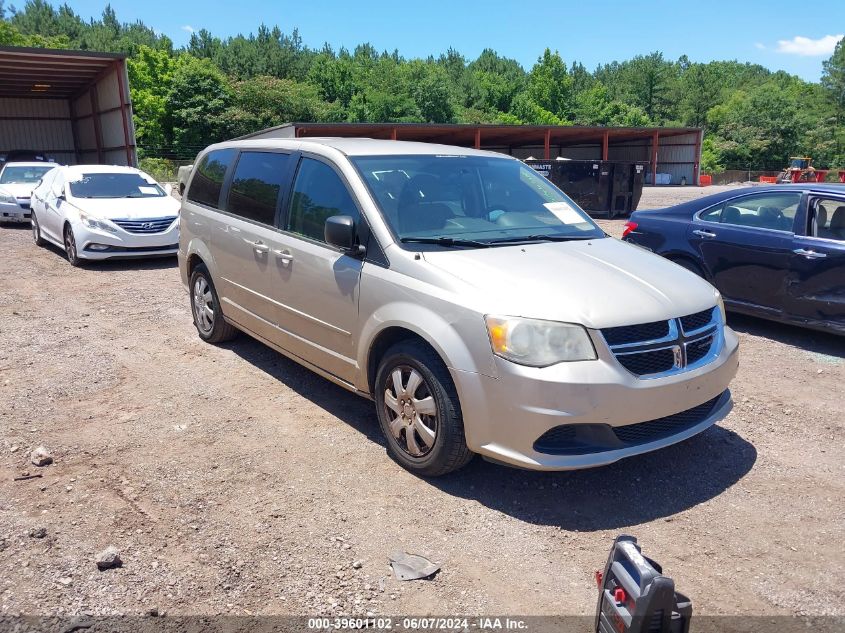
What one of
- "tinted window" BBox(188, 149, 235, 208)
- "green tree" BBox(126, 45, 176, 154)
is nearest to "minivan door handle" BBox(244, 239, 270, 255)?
"tinted window" BBox(188, 149, 235, 208)

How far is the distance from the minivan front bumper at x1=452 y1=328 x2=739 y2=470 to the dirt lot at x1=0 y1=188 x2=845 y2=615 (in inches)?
14.8

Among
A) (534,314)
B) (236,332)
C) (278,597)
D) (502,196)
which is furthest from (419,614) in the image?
(236,332)

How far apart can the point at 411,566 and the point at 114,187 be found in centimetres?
1041

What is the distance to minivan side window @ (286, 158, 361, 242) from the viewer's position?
4.46m

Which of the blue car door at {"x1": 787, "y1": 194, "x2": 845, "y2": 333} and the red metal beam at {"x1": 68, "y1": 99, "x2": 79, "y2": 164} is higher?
the red metal beam at {"x1": 68, "y1": 99, "x2": 79, "y2": 164}

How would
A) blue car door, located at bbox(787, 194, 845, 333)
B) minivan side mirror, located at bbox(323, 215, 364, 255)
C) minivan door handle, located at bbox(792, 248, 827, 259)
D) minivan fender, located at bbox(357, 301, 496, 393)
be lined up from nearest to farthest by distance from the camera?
minivan fender, located at bbox(357, 301, 496, 393) < minivan side mirror, located at bbox(323, 215, 364, 255) < blue car door, located at bbox(787, 194, 845, 333) < minivan door handle, located at bbox(792, 248, 827, 259)

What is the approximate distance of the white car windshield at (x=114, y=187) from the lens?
1128 centimetres

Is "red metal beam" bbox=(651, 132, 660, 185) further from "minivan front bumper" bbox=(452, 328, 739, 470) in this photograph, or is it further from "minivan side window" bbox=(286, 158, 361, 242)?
"minivan front bumper" bbox=(452, 328, 739, 470)

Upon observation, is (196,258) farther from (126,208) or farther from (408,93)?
(408,93)

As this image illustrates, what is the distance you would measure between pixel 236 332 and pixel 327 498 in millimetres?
3033

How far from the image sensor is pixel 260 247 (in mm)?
5133

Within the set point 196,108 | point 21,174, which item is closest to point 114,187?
point 21,174

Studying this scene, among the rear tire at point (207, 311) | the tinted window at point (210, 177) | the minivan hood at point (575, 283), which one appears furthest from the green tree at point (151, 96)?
the minivan hood at point (575, 283)

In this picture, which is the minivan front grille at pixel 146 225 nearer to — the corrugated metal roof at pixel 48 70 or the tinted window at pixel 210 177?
the tinted window at pixel 210 177
